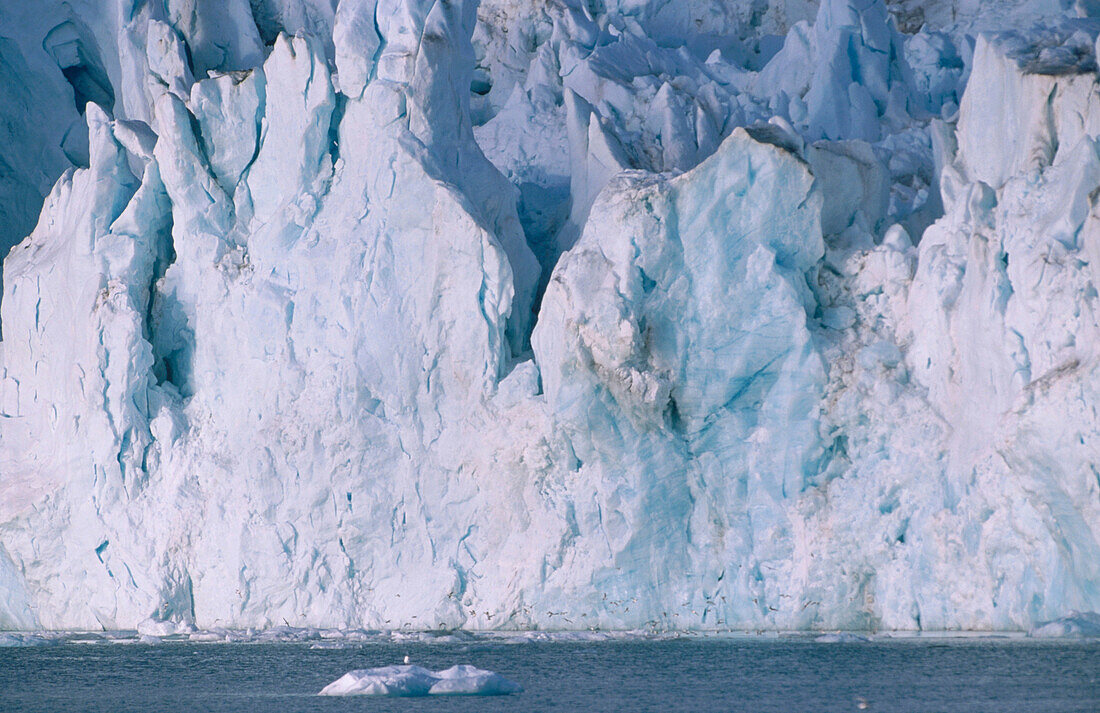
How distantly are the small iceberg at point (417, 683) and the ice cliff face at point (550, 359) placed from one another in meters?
5.06

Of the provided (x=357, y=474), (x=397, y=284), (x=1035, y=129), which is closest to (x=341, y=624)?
(x=357, y=474)

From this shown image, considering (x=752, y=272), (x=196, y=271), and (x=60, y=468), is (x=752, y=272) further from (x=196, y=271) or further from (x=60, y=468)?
(x=60, y=468)

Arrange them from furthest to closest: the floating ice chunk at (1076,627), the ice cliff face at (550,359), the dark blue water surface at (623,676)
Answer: the ice cliff face at (550,359)
the floating ice chunk at (1076,627)
the dark blue water surface at (623,676)

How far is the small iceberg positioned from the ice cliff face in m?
5.06

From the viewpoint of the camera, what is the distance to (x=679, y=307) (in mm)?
21141

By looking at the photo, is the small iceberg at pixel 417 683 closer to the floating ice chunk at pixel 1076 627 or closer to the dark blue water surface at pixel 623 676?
the dark blue water surface at pixel 623 676

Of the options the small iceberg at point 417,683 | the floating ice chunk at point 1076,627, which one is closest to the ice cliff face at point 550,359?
the floating ice chunk at point 1076,627

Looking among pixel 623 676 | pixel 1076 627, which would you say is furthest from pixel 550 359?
pixel 1076 627

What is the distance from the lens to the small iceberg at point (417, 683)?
49.4ft

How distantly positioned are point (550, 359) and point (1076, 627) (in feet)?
25.8

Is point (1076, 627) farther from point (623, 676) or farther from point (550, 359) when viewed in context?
point (550, 359)

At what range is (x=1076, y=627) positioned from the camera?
1767 cm

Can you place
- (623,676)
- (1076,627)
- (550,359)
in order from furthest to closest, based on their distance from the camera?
1. (550,359)
2. (1076,627)
3. (623,676)

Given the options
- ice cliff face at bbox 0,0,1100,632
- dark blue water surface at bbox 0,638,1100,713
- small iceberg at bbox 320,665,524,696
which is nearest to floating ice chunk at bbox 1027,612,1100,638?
dark blue water surface at bbox 0,638,1100,713
